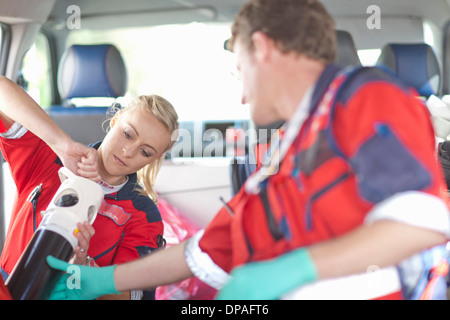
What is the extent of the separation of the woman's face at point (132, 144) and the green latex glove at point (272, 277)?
2.25ft

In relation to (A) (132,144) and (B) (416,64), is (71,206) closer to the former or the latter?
(A) (132,144)

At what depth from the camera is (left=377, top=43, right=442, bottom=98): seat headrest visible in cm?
180

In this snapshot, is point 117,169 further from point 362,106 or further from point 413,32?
point 413,32

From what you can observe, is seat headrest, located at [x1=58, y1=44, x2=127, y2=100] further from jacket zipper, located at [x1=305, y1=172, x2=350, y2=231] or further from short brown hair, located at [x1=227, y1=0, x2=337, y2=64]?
jacket zipper, located at [x1=305, y1=172, x2=350, y2=231]

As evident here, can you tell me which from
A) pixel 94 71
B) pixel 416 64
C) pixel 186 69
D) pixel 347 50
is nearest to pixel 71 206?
pixel 347 50

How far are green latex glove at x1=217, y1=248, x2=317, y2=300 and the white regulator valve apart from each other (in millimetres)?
405

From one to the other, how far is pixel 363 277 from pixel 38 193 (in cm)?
85

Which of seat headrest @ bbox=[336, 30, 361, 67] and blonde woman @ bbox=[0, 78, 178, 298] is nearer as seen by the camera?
blonde woman @ bbox=[0, 78, 178, 298]

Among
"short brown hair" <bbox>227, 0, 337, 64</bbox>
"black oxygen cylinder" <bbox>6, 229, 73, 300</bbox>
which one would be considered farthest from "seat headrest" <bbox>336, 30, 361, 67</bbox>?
"black oxygen cylinder" <bbox>6, 229, 73, 300</bbox>

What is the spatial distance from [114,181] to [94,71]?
778 mm

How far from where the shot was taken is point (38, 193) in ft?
3.95

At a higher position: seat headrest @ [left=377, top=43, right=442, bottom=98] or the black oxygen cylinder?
seat headrest @ [left=377, top=43, right=442, bottom=98]

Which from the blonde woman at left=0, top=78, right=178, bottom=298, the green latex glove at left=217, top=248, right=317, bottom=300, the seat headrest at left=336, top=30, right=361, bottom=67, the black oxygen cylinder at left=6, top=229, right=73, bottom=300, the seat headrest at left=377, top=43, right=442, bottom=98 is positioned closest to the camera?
the green latex glove at left=217, top=248, right=317, bottom=300

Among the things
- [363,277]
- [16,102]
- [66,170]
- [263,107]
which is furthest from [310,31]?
[16,102]
